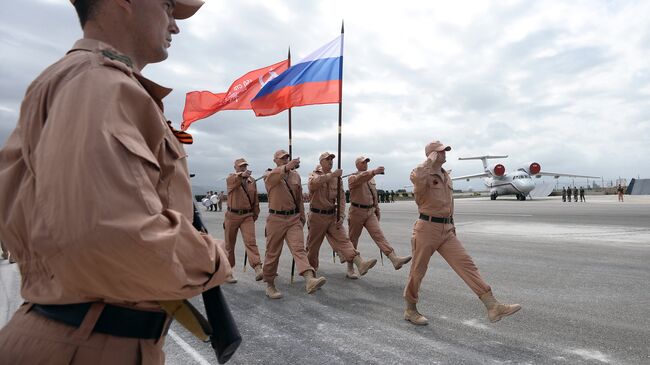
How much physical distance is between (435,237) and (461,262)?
1.40 feet

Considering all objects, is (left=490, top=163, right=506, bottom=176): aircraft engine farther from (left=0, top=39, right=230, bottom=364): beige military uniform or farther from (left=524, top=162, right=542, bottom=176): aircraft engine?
(left=0, top=39, right=230, bottom=364): beige military uniform

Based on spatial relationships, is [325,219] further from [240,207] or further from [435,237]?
[435,237]

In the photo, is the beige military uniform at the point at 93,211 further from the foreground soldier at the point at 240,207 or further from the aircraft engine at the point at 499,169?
the aircraft engine at the point at 499,169

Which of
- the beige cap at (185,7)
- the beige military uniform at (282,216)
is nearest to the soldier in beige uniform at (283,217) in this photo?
the beige military uniform at (282,216)

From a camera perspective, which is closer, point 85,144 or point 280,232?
point 85,144

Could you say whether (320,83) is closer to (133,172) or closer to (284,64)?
(284,64)

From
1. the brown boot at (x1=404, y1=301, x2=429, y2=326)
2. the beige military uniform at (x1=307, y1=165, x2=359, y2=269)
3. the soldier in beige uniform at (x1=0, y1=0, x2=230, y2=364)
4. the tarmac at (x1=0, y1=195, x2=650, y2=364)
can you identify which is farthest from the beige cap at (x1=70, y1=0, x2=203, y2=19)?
the beige military uniform at (x1=307, y1=165, x2=359, y2=269)

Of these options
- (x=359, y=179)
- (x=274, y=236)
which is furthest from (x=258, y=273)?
(x=359, y=179)

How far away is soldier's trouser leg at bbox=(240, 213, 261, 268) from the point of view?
8.34 metres

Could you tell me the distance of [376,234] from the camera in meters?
8.45

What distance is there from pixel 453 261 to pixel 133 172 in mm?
4875

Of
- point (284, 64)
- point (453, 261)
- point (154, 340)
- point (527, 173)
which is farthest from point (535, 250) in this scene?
point (527, 173)

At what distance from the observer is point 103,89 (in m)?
1.05

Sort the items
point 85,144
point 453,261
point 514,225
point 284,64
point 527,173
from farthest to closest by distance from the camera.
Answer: point 527,173
point 514,225
point 284,64
point 453,261
point 85,144
